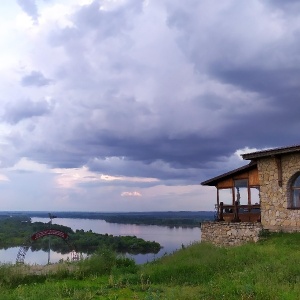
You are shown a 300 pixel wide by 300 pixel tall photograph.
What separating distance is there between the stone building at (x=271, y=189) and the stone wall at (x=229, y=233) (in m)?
0.13

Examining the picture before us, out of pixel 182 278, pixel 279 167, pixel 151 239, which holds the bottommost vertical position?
pixel 151 239

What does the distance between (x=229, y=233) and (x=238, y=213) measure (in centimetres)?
171

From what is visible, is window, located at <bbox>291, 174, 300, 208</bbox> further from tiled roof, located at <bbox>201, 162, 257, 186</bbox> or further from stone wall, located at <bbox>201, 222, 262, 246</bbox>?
tiled roof, located at <bbox>201, 162, 257, 186</bbox>

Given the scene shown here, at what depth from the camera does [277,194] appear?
696 inches

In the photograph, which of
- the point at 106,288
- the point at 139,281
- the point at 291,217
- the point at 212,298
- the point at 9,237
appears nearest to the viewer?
the point at 212,298

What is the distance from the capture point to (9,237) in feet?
244

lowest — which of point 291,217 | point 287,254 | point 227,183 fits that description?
point 287,254

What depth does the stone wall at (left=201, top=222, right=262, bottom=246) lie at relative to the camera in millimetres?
18156

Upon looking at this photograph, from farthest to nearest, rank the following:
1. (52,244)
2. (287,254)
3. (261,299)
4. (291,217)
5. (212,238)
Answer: (52,244)
(212,238)
(291,217)
(287,254)
(261,299)

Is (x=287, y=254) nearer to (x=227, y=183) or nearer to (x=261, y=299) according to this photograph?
(x=261, y=299)

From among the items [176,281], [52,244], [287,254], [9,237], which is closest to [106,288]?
[176,281]

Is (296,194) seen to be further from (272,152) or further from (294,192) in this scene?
(272,152)

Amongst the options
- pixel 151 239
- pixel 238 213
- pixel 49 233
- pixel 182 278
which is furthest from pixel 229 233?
pixel 151 239

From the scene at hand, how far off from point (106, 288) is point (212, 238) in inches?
421
